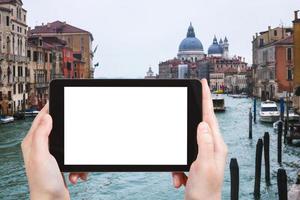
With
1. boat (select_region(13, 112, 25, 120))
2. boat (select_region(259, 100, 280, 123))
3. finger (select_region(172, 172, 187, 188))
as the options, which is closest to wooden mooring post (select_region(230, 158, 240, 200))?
finger (select_region(172, 172, 187, 188))

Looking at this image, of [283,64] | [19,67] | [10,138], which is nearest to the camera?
[10,138]

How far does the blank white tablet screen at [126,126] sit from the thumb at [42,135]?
0.08m

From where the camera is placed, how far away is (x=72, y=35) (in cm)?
4588

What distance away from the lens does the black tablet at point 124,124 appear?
0.82m

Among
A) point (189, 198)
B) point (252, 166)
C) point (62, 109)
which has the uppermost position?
point (62, 109)

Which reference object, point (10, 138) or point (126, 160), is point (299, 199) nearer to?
point (126, 160)

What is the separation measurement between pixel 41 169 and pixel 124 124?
0.15m

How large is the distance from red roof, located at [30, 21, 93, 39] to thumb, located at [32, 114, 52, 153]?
44467 millimetres

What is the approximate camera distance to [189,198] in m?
0.74

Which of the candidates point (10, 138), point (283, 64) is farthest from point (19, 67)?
point (283, 64)

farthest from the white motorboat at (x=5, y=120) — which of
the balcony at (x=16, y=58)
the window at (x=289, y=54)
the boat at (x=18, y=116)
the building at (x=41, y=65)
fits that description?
the window at (x=289, y=54)

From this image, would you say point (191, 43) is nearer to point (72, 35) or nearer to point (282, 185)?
point (72, 35)

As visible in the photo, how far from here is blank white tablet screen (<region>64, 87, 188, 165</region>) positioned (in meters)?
0.82

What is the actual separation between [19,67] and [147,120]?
88.7ft
